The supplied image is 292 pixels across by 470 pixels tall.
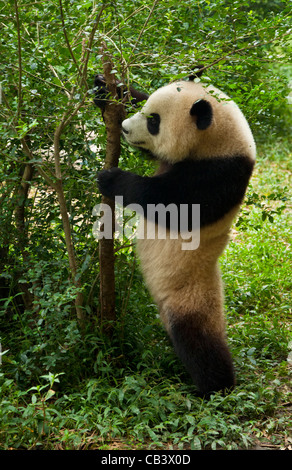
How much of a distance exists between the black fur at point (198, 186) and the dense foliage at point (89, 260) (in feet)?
1.55

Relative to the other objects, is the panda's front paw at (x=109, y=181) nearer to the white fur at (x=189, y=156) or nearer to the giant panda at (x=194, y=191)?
the giant panda at (x=194, y=191)

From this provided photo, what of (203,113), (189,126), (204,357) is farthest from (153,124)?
(204,357)

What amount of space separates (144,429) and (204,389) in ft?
1.92

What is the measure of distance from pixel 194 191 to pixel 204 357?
1.11 metres

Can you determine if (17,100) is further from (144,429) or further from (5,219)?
(144,429)

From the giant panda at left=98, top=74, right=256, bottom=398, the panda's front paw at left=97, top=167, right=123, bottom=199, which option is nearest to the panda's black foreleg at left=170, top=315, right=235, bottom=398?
the giant panda at left=98, top=74, right=256, bottom=398

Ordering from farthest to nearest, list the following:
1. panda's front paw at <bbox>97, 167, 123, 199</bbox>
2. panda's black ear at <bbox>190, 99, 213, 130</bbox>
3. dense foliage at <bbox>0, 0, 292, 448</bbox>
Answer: panda's front paw at <bbox>97, 167, 123, 199</bbox> → panda's black ear at <bbox>190, 99, 213, 130</bbox> → dense foliage at <bbox>0, 0, 292, 448</bbox>

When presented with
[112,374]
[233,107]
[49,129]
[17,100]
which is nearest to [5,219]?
[49,129]

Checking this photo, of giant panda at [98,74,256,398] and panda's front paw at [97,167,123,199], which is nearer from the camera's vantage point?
giant panda at [98,74,256,398]

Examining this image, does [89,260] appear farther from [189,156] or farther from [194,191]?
[189,156]

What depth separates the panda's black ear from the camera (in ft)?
11.8

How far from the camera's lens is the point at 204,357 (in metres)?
3.78

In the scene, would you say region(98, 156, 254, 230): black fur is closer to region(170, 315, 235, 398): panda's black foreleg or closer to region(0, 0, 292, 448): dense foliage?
region(0, 0, 292, 448): dense foliage

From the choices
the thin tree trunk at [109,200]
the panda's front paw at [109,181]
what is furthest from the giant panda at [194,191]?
the thin tree trunk at [109,200]
